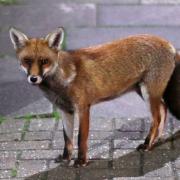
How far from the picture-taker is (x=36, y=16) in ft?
37.6

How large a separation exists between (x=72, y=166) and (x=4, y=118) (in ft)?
4.70

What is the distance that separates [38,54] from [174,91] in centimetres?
153

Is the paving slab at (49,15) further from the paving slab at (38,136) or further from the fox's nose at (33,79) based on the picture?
the fox's nose at (33,79)

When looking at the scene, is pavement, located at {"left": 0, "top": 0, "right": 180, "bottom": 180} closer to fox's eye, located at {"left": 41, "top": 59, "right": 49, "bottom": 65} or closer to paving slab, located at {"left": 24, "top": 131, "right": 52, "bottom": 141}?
paving slab, located at {"left": 24, "top": 131, "right": 52, "bottom": 141}

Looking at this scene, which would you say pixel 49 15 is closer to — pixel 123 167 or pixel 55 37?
pixel 55 37

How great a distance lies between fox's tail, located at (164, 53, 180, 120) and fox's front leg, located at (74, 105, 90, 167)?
0.90 meters

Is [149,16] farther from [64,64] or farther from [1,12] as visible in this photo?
[64,64]

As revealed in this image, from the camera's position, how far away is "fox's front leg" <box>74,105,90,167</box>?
698 centimetres

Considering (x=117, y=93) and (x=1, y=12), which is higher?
(x=117, y=93)

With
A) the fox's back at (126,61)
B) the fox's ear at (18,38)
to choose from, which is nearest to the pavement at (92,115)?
the fox's back at (126,61)

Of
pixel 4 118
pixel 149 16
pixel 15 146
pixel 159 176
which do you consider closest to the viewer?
pixel 159 176

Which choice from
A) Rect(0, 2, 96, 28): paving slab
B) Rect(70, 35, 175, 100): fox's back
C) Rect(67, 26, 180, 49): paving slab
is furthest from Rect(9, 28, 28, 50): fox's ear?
Rect(0, 2, 96, 28): paving slab

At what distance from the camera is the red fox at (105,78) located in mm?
6926

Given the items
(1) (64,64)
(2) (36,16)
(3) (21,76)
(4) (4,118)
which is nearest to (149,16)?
(2) (36,16)
